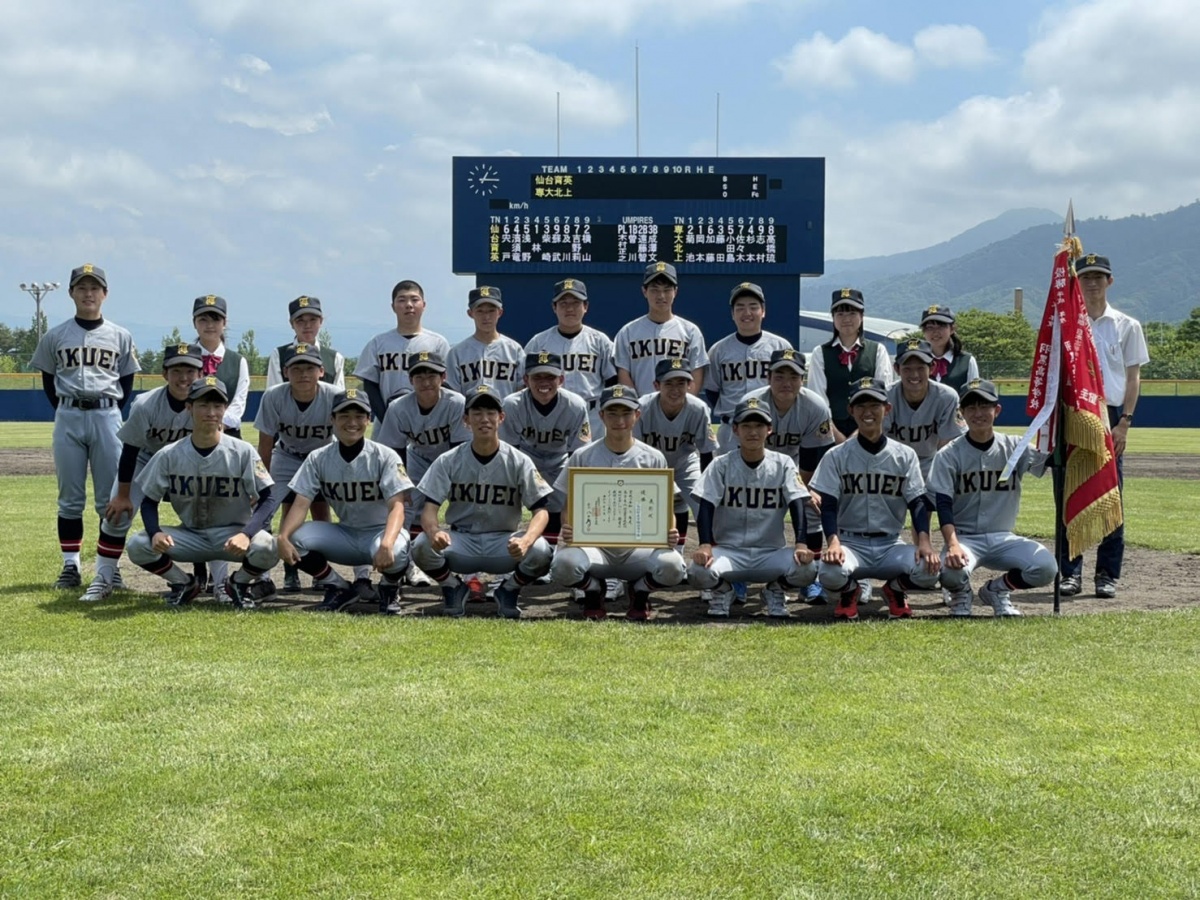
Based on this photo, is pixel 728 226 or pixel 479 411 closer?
pixel 479 411

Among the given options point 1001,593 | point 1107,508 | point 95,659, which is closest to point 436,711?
point 95,659

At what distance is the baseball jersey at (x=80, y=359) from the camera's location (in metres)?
7.45

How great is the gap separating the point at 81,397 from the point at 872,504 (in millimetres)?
5023

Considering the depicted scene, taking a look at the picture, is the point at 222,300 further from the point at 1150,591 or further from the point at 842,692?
the point at 1150,591

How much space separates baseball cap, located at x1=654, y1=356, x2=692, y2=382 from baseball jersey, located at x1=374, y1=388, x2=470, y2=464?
4.25 ft

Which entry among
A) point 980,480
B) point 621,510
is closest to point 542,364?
point 621,510

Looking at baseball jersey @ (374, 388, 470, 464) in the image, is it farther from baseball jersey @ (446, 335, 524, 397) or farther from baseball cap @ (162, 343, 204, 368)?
baseball cap @ (162, 343, 204, 368)

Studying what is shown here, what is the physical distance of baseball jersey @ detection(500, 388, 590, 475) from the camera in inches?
294

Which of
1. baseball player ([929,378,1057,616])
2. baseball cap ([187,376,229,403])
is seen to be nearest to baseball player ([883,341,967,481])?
baseball player ([929,378,1057,616])

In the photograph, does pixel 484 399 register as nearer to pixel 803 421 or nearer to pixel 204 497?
pixel 204 497

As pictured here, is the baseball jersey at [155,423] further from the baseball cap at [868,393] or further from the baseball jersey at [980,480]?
the baseball jersey at [980,480]

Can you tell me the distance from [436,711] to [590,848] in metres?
1.40

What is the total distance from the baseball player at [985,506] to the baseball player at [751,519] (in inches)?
33.1

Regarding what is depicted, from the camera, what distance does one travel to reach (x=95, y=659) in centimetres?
531
